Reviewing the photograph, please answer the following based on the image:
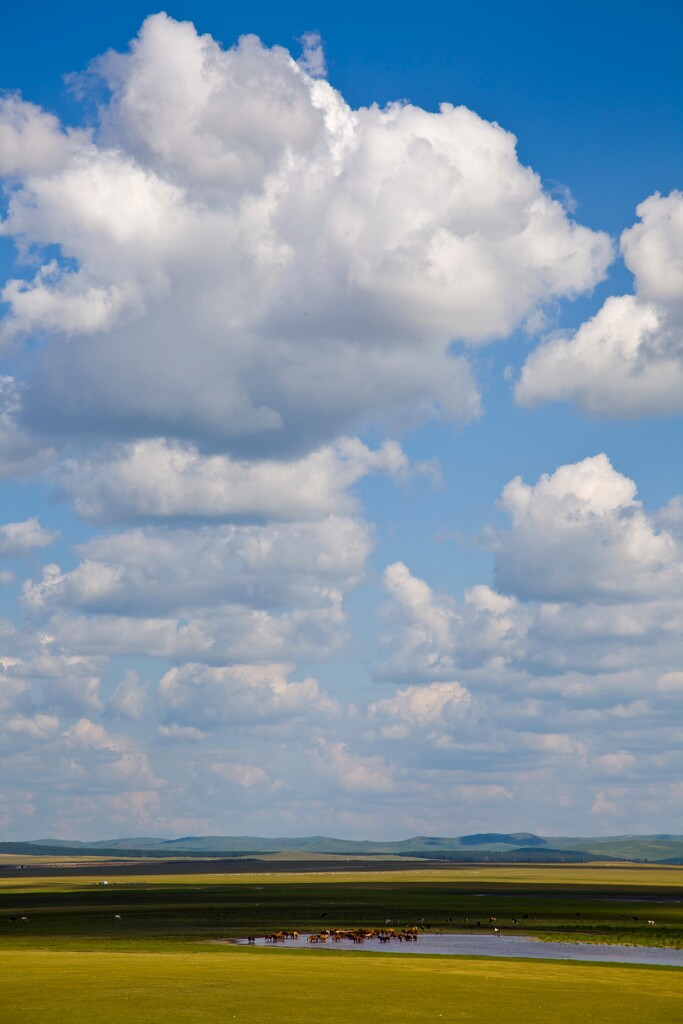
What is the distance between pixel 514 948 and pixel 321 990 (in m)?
32.4

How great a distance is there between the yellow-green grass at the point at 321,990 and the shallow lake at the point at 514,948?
6.96m

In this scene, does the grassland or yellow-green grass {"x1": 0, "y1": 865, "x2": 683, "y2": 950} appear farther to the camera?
yellow-green grass {"x1": 0, "y1": 865, "x2": 683, "y2": 950}

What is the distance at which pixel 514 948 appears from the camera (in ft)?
268

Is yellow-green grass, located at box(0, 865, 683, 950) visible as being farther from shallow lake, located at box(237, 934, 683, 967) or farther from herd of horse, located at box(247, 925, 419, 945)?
shallow lake, located at box(237, 934, 683, 967)

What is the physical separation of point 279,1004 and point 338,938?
3985 cm

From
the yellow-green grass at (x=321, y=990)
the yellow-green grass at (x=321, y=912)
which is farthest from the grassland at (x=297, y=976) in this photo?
the yellow-green grass at (x=321, y=912)

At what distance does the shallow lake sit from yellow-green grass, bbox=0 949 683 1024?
696 centimetres

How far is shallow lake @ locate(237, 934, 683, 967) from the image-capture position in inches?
2968

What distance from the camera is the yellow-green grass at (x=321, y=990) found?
4638cm

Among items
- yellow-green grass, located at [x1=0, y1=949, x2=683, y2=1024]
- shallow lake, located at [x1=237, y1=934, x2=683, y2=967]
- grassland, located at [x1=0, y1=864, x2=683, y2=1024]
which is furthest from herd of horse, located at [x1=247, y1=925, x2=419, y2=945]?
yellow-green grass, located at [x1=0, y1=949, x2=683, y2=1024]

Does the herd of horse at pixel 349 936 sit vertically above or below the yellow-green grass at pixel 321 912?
above

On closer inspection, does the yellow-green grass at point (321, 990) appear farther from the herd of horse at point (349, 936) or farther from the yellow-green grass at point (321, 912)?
the yellow-green grass at point (321, 912)

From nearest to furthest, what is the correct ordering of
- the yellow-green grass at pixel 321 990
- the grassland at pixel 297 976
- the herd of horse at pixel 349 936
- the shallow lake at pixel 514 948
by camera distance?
the yellow-green grass at pixel 321 990 → the grassland at pixel 297 976 → the shallow lake at pixel 514 948 → the herd of horse at pixel 349 936

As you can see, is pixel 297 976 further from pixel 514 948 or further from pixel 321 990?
pixel 514 948
